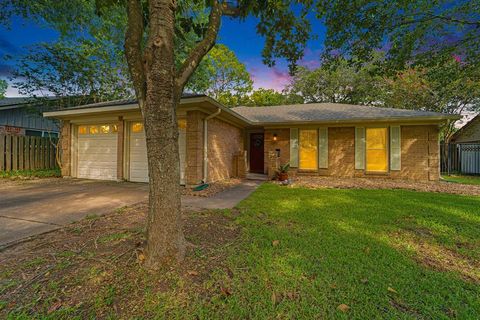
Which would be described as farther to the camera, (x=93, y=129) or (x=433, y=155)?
(x=93, y=129)

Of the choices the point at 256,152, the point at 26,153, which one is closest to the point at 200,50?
the point at 256,152

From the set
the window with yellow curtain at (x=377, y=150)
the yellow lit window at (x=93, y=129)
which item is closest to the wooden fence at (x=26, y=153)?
the yellow lit window at (x=93, y=129)

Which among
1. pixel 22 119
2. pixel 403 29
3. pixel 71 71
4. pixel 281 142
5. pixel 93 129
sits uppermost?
pixel 71 71

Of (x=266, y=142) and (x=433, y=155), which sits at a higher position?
(x=266, y=142)

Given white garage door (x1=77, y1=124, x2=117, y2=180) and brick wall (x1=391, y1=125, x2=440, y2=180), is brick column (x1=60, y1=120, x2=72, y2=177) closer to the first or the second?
white garage door (x1=77, y1=124, x2=117, y2=180)

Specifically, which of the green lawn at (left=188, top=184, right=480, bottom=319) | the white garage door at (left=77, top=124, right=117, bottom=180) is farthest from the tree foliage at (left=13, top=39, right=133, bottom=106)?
the green lawn at (left=188, top=184, right=480, bottom=319)

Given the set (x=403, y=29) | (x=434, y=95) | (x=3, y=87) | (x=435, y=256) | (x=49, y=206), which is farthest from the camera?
(x=3, y=87)

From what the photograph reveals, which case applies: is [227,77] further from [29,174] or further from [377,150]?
[29,174]

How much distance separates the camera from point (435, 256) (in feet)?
8.59

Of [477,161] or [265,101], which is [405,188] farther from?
[265,101]

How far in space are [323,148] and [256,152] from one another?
147 inches

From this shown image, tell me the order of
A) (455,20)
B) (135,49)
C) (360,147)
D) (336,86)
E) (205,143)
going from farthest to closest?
(336,86) < (360,147) < (205,143) < (455,20) < (135,49)

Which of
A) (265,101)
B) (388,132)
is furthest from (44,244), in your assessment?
(265,101)

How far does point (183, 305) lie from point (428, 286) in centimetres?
224
